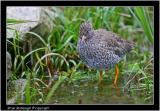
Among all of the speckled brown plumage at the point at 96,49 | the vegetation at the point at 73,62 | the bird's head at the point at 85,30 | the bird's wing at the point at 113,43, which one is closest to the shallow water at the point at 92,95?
the vegetation at the point at 73,62

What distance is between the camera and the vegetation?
6.88 meters

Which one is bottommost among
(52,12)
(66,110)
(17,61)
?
(66,110)

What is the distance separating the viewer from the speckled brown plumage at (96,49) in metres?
7.12

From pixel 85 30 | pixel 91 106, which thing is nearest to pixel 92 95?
pixel 91 106

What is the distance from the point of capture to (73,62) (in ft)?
25.8

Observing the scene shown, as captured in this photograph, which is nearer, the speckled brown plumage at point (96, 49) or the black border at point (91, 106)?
the black border at point (91, 106)

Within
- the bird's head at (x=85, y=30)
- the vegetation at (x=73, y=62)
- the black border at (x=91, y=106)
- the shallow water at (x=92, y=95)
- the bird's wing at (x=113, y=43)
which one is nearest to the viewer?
the black border at (x=91, y=106)

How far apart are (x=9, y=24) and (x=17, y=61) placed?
483mm

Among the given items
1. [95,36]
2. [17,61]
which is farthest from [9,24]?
[95,36]

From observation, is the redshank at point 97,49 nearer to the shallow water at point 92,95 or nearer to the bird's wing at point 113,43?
the bird's wing at point 113,43

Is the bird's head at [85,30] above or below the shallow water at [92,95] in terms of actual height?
above

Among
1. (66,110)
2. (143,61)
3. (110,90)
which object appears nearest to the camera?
(66,110)

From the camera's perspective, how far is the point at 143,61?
8047mm

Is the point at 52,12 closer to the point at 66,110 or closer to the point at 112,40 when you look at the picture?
the point at 112,40
